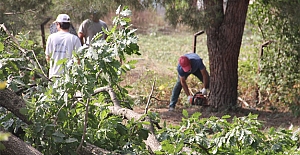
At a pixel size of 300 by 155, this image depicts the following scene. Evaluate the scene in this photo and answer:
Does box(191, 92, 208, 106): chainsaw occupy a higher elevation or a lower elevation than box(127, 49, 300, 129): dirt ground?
higher

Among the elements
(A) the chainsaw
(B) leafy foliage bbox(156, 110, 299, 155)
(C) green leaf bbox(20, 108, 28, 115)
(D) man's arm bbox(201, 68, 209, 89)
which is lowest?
(A) the chainsaw

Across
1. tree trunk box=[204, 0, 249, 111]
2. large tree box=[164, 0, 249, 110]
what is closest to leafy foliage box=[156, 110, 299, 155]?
large tree box=[164, 0, 249, 110]

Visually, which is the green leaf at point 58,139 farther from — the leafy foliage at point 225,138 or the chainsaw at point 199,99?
the chainsaw at point 199,99

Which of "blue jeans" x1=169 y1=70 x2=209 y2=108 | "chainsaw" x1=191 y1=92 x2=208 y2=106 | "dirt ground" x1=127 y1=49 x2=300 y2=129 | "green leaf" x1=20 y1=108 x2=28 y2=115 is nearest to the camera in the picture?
"green leaf" x1=20 y1=108 x2=28 y2=115

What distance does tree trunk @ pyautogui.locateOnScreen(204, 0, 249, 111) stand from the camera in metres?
7.82

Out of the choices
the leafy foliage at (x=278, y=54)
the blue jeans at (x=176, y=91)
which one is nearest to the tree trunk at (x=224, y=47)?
the blue jeans at (x=176, y=91)

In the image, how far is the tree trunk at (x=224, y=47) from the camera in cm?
782

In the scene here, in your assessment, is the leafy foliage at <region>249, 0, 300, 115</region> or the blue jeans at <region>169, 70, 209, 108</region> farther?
the leafy foliage at <region>249, 0, 300, 115</region>

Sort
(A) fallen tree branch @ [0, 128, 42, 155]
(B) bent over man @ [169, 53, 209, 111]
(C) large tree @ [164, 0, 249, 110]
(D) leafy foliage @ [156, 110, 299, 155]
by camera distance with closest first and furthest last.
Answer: (A) fallen tree branch @ [0, 128, 42, 155], (D) leafy foliage @ [156, 110, 299, 155], (C) large tree @ [164, 0, 249, 110], (B) bent over man @ [169, 53, 209, 111]

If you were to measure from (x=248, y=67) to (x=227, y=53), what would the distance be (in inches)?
79.5

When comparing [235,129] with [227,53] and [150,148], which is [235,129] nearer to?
[150,148]

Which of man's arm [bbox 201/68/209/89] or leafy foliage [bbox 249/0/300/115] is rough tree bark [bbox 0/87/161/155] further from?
leafy foliage [bbox 249/0/300/115]

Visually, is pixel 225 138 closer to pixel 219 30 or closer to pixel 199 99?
pixel 219 30

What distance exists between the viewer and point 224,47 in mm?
8055
